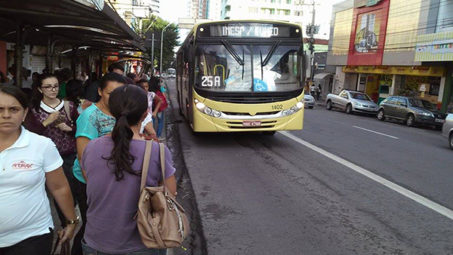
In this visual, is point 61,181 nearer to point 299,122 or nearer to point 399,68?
point 299,122

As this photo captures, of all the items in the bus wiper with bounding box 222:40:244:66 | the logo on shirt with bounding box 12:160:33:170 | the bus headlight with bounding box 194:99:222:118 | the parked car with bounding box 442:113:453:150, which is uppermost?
the bus wiper with bounding box 222:40:244:66

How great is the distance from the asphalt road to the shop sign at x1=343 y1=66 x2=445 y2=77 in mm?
16375

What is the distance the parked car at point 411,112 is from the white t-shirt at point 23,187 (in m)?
20.2

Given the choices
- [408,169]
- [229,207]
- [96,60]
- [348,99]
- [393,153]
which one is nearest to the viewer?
[229,207]

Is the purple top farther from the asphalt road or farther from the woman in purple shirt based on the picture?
the asphalt road

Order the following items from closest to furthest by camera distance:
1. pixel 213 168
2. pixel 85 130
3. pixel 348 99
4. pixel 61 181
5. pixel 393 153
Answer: pixel 61 181 → pixel 85 130 → pixel 213 168 → pixel 393 153 → pixel 348 99

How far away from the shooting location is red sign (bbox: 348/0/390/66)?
3055 cm

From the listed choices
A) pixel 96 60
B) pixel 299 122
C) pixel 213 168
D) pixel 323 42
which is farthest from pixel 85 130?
pixel 323 42

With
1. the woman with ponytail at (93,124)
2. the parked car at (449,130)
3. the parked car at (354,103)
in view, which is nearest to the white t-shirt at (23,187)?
the woman with ponytail at (93,124)

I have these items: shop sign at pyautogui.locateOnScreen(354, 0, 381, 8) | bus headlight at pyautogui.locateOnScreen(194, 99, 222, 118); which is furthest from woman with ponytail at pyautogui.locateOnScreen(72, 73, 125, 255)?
shop sign at pyautogui.locateOnScreen(354, 0, 381, 8)

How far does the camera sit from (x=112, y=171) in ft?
7.00

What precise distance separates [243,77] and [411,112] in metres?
14.3

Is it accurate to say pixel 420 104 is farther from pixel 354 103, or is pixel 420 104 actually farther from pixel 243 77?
pixel 243 77

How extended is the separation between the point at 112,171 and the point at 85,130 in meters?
1.00
